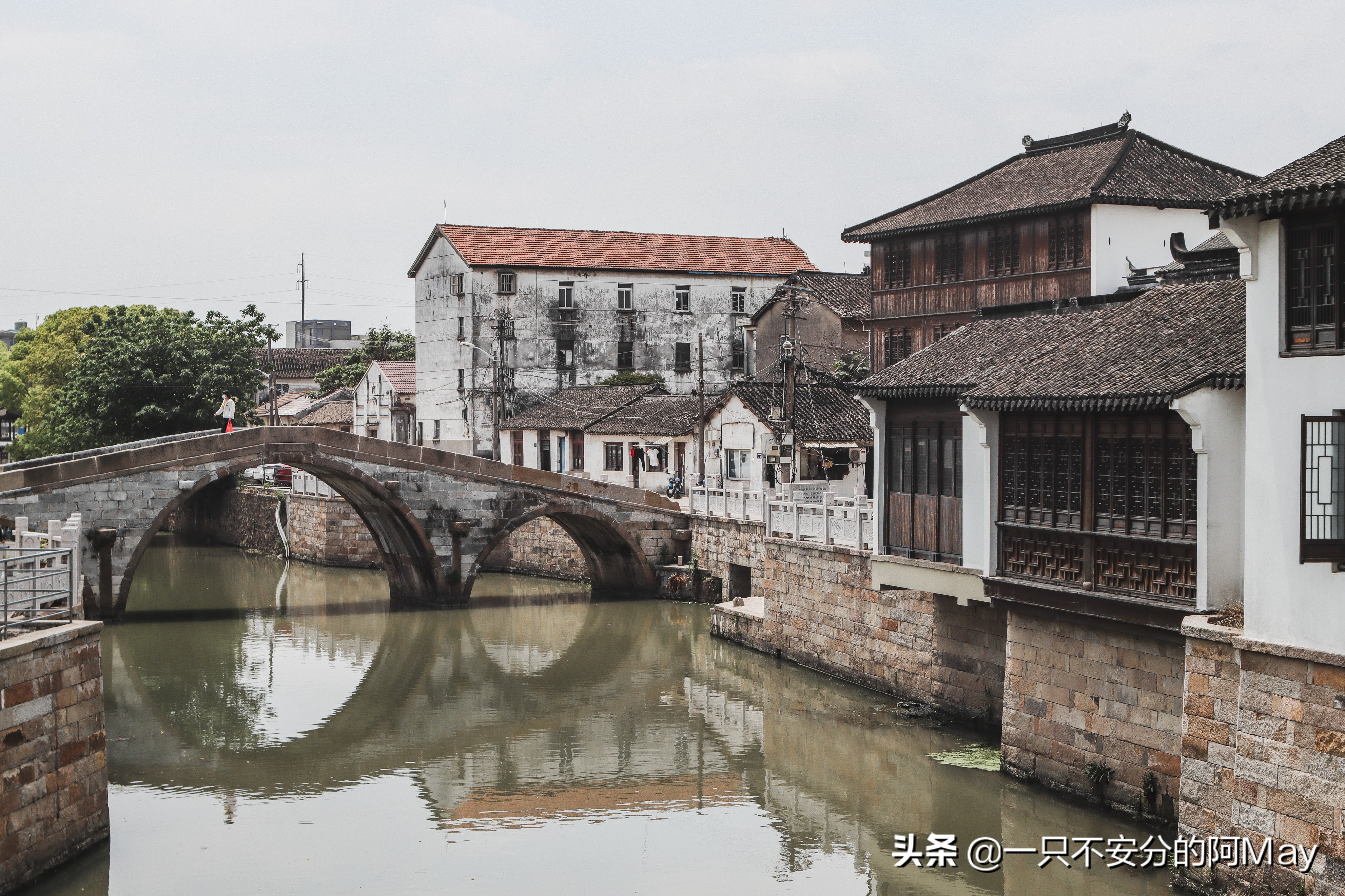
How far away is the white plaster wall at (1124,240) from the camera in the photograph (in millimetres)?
26703

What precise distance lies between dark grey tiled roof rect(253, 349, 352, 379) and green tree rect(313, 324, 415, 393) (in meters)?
10.1

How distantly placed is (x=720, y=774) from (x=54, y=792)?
28.6 feet

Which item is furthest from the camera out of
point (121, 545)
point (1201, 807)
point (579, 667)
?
point (121, 545)

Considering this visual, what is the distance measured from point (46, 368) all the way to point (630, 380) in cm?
2365

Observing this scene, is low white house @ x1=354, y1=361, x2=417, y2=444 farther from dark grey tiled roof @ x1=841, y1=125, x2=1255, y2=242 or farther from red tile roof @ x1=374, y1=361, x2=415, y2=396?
dark grey tiled roof @ x1=841, y1=125, x2=1255, y2=242

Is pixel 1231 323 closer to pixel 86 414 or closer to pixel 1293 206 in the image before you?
pixel 1293 206

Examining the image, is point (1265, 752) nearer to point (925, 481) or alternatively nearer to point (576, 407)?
point (925, 481)

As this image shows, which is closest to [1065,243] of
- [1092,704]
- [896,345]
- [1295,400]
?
[896,345]

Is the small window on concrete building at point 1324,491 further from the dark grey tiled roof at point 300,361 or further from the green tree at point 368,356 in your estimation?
the dark grey tiled roof at point 300,361

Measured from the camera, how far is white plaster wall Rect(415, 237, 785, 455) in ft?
161

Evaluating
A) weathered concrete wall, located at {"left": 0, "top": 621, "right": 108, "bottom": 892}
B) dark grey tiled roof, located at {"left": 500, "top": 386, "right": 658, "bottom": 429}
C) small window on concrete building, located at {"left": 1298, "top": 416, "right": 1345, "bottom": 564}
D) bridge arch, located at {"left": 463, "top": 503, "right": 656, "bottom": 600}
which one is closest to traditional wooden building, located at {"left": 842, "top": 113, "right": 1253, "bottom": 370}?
bridge arch, located at {"left": 463, "top": 503, "right": 656, "bottom": 600}

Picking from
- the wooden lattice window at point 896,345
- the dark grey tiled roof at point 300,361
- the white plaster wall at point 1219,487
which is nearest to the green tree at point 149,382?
the wooden lattice window at point 896,345

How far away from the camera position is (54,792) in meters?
12.7

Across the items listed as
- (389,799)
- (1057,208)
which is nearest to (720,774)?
(389,799)
